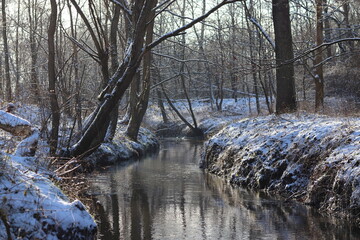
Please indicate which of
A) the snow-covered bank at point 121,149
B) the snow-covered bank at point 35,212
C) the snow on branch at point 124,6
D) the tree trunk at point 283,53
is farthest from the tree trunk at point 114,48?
the snow-covered bank at point 35,212

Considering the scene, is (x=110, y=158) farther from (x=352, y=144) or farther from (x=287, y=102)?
(x=352, y=144)

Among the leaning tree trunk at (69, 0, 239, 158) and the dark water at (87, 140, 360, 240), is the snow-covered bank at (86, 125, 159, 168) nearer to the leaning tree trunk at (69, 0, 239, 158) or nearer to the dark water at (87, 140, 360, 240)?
the leaning tree trunk at (69, 0, 239, 158)

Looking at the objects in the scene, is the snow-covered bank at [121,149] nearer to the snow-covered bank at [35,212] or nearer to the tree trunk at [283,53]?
the tree trunk at [283,53]

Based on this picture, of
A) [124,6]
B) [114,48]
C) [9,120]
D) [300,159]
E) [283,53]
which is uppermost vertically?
[124,6]

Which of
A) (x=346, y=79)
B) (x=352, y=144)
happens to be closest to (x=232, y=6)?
(x=346, y=79)

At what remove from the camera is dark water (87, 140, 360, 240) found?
8117 mm

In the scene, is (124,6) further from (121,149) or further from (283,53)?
(121,149)

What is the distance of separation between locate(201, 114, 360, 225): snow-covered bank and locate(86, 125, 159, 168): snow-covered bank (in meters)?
4.59

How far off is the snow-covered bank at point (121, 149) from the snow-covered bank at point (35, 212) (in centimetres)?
918

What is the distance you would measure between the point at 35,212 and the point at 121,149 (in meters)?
14.9

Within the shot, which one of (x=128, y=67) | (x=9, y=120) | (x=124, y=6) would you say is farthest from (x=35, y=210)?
(x=124, y=6)

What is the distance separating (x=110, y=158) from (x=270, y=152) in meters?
8.41

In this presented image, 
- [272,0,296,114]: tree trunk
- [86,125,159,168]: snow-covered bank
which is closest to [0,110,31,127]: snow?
[86,125,159,168]: snow-covered bank

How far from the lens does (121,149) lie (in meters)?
20.8
